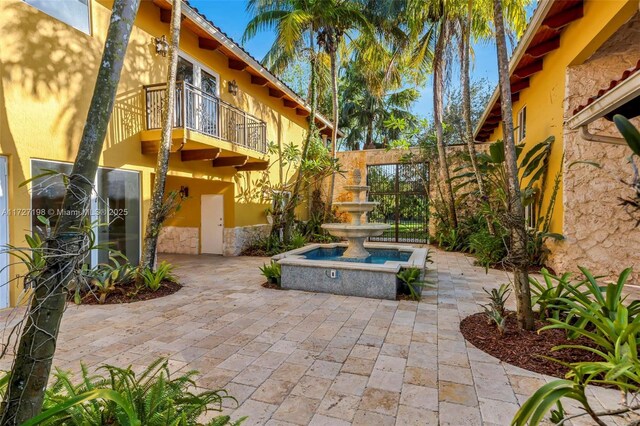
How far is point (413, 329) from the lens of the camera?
4648mm

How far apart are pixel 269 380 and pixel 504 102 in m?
4.44

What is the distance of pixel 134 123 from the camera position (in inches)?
303

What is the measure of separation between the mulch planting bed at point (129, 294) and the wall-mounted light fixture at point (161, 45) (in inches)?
222

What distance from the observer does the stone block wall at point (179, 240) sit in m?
11.9

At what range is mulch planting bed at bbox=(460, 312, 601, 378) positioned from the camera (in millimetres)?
3459

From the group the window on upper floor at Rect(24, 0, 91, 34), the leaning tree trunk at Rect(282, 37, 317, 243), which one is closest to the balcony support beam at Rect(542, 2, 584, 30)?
the leaning tree trunk at Rect(282, 37, 317, 243)

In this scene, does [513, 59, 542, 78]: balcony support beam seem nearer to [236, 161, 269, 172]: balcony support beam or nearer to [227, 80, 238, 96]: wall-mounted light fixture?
[236, 161, 269, 172]: balcony support beam

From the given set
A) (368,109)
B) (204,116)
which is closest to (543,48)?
(204,116)

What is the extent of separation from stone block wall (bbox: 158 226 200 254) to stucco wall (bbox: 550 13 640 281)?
10817mm

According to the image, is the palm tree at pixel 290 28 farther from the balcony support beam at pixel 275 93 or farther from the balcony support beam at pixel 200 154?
the balcony support beam at pixel 200 154

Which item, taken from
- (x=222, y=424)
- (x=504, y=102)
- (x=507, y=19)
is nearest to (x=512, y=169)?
(x=504, y=102)

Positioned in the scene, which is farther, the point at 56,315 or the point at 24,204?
the point at 24,204

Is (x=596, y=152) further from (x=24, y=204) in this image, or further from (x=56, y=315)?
(x=24, y=204)

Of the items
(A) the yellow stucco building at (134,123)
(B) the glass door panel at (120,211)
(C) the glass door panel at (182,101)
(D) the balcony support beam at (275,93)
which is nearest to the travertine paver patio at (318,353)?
(A) the yellow stucco building at (134,123)
